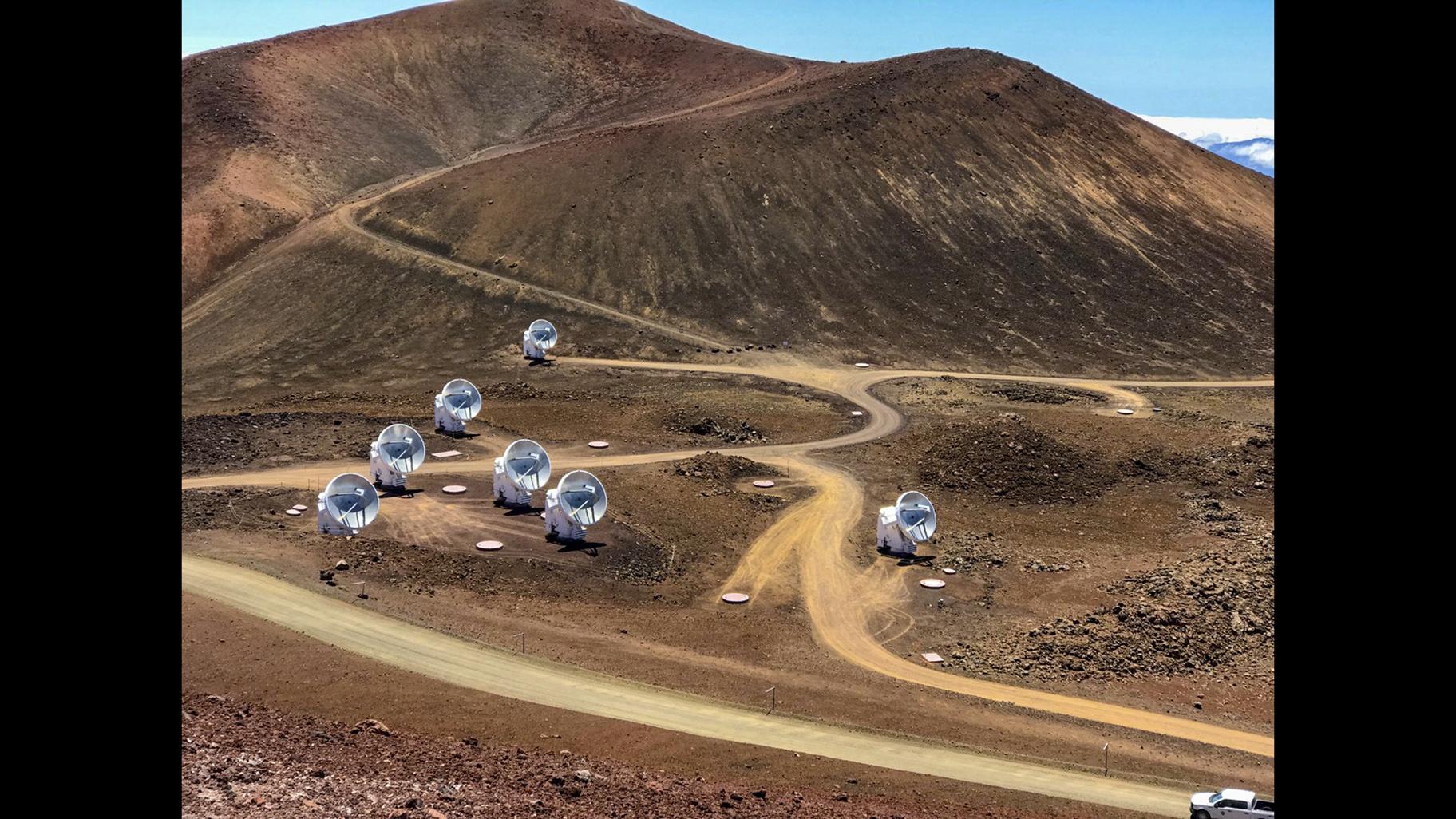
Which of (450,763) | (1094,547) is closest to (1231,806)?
(450,763)

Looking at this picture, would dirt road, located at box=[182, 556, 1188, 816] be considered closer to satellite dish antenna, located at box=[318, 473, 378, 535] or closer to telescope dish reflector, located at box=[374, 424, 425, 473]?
satellite dish antenna, located at box=[318, 473, 378, 535]

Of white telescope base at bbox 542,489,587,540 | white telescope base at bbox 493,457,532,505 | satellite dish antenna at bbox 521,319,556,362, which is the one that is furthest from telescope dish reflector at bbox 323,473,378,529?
satellite dish antenna at bbox 521,319,556,362

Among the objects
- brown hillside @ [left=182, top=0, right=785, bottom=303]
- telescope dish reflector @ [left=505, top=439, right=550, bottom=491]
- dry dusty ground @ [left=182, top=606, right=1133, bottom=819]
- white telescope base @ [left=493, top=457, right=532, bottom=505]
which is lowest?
dry dusty ground @ [left=182, top=606, right=1133, bottom=819]

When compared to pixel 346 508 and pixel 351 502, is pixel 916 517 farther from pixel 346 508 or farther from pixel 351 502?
pixel 346 508
